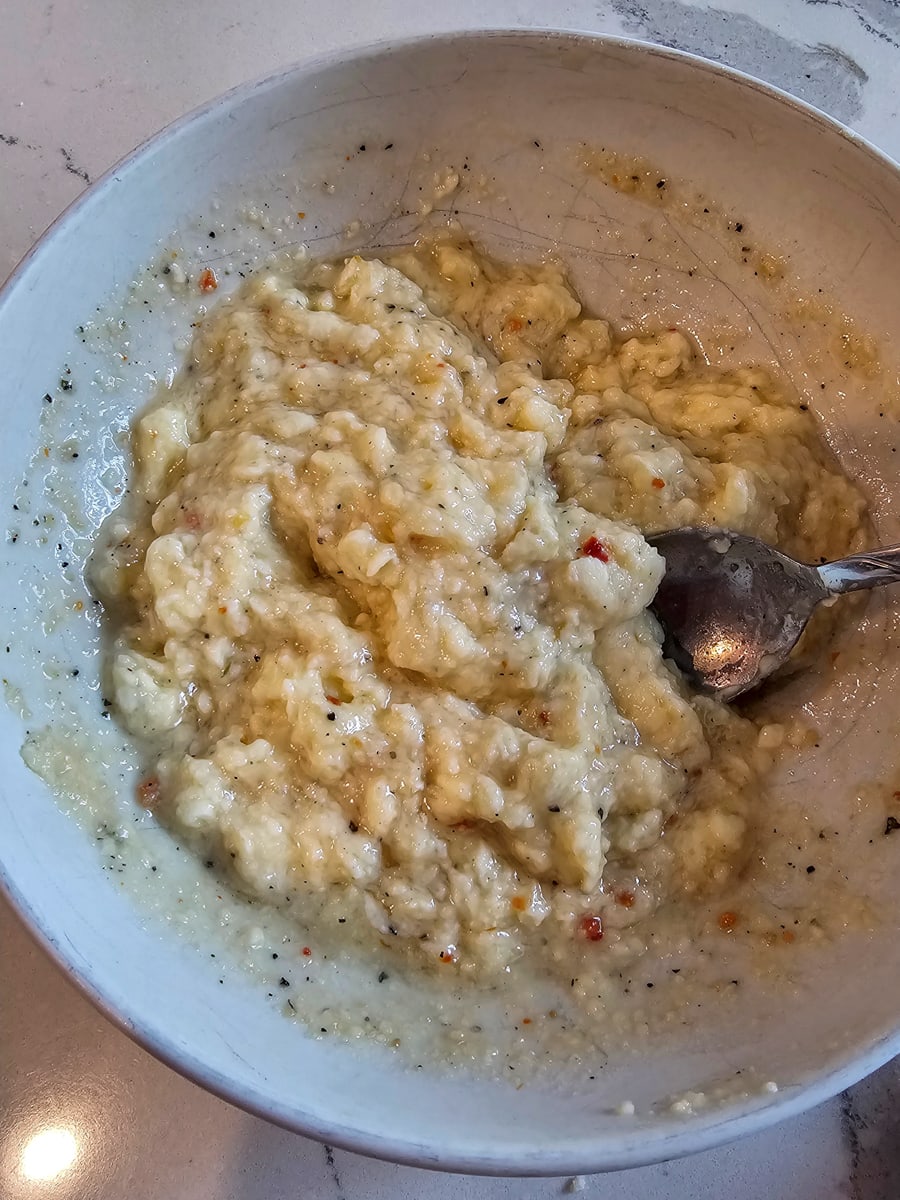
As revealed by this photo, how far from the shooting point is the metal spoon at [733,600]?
4.22 feet

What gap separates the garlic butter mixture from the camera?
1.14 m

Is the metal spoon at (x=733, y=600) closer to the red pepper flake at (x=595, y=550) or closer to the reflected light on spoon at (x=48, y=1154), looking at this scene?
the red pepper flake at (x=595, y=550)

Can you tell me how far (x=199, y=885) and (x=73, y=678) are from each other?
1.02 ft

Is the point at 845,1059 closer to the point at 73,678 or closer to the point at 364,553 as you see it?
the point at 364,553

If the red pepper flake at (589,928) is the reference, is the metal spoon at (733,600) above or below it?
above

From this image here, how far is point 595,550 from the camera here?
122 centimetres

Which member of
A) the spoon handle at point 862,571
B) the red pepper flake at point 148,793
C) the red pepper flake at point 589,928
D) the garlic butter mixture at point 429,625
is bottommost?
the red pepper flake at point 148,793

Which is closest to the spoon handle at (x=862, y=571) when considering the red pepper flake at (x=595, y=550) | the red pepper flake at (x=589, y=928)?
the red pepper flake at (x=595, y=550)

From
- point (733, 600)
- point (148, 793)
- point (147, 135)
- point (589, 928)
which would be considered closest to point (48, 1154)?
point (148, 793)

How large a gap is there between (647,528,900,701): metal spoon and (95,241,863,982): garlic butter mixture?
0.03 meters

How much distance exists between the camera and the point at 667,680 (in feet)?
4.19

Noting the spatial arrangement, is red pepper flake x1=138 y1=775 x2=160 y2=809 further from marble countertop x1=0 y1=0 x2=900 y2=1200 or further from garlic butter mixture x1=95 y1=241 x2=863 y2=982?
marble countertop x1=0 y1=0 x2=900 y2=1200

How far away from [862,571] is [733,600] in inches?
6.7

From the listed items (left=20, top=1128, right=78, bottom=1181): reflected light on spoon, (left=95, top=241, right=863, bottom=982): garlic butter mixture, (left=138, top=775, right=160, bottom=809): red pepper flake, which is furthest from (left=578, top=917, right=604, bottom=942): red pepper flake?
(left=20, top=1128, right=78, bottom=1181): reflected light on spoon
